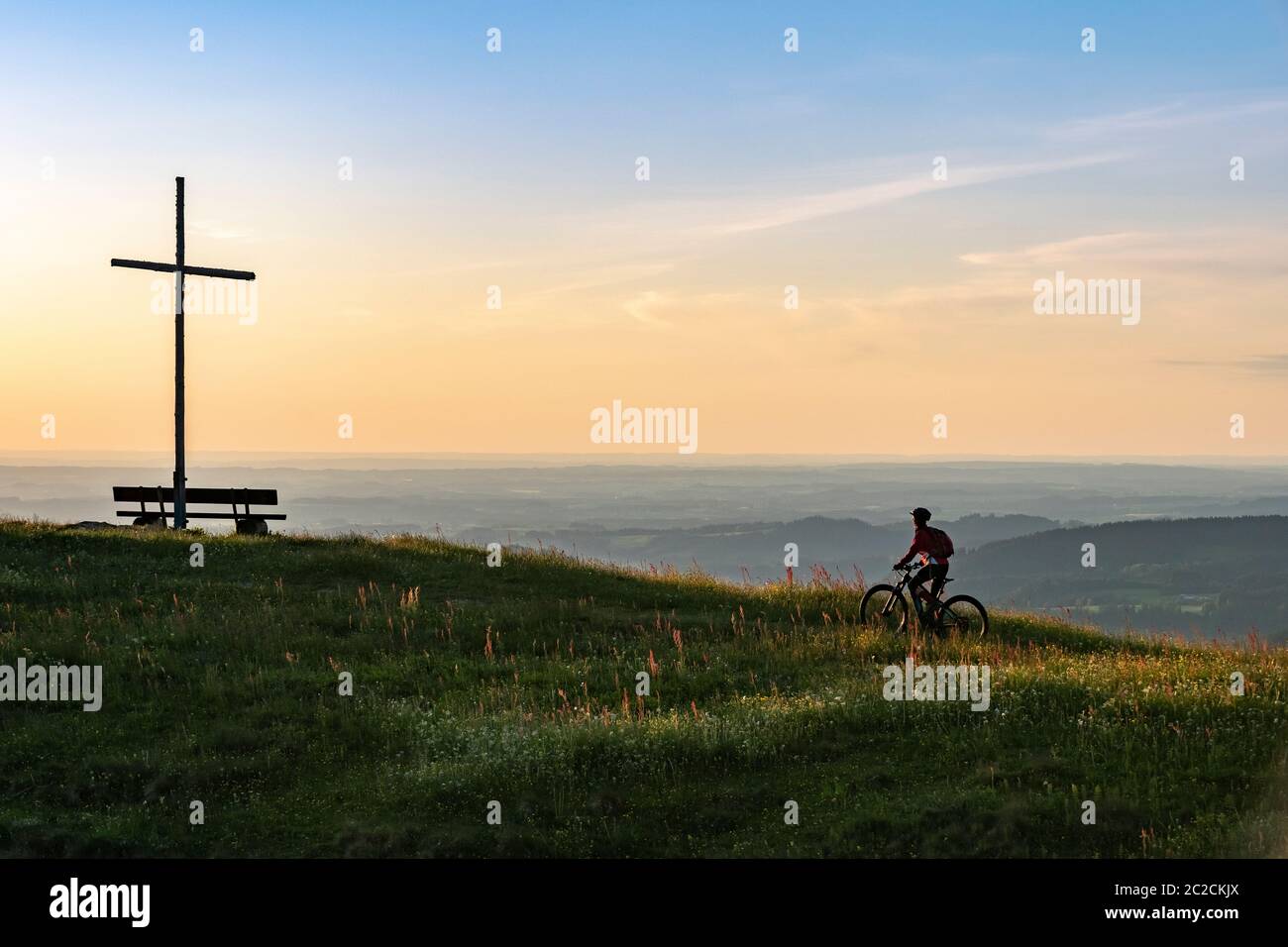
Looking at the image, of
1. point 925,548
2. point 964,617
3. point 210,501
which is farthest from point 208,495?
point 964,617

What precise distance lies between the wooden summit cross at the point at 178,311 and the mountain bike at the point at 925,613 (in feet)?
72.7

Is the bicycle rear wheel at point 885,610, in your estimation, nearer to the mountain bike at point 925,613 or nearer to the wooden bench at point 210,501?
the mountain bike at point 925,613

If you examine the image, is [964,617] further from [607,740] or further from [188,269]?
[188,269]

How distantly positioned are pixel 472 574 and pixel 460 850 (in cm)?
1694

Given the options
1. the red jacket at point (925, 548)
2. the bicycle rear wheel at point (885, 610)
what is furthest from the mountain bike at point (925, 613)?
the red jacket at point (925, 548)

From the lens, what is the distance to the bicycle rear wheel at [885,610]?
71.0 feet

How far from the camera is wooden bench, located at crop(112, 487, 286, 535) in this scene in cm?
3638

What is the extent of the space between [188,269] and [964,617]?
83.2 ft

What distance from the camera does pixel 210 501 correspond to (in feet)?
121

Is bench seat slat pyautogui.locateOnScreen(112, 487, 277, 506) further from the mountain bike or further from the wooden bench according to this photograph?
the mountain bike

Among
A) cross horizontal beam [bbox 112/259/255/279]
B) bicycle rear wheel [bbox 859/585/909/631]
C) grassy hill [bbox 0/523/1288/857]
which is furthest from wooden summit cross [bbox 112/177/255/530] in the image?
bicycle rear wheel [bbox 859/585/909/631]
